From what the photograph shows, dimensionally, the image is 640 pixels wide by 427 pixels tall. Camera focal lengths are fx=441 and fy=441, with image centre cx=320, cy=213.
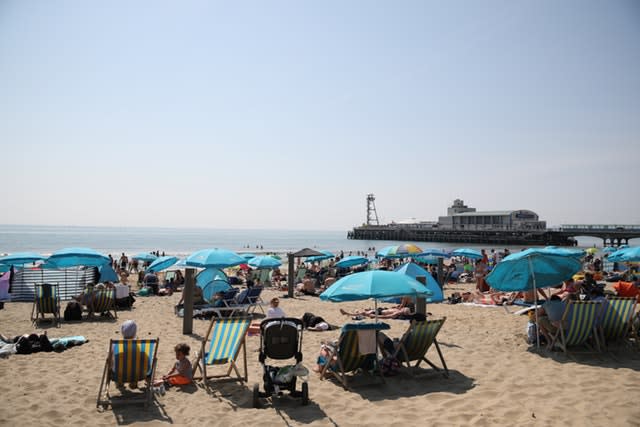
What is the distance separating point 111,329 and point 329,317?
14.8 feet

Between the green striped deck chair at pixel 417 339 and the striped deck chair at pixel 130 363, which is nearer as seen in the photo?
the striped deck chair at pixel 130 363

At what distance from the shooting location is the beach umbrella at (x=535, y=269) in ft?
22.5

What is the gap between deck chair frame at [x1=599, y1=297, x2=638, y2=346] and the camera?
610cm

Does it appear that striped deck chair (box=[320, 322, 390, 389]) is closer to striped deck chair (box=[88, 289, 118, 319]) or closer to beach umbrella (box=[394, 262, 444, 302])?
beach umbrella (box=[394, 262, 444, 302])

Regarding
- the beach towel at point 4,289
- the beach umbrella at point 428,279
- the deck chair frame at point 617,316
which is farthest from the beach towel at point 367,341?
the beach towel at point 4,289

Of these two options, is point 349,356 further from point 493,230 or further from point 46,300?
point 493,230

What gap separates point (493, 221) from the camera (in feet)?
260

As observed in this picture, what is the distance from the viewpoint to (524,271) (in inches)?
277

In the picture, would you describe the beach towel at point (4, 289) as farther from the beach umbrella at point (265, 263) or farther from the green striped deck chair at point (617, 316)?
the green striped deck chair at point (617, 316)

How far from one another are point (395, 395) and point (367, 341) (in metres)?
0.64

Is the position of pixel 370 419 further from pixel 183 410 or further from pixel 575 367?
pixel 575 367

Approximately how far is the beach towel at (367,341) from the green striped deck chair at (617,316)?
3457 millimetres

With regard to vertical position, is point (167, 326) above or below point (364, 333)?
below

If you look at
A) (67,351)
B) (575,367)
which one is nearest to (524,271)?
(575,367)
